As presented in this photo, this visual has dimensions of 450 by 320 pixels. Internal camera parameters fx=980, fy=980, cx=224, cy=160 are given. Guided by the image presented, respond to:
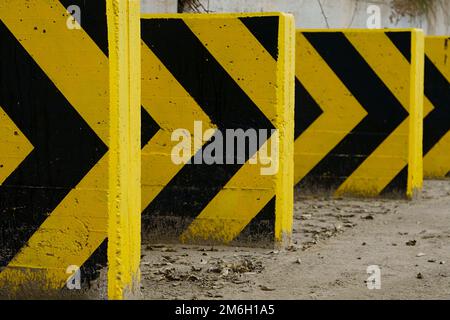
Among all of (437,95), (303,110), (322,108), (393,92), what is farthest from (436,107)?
(303,110)

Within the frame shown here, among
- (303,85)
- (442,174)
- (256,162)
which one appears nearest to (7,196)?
(256,162)

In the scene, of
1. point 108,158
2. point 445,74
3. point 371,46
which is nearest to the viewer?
point 108,158

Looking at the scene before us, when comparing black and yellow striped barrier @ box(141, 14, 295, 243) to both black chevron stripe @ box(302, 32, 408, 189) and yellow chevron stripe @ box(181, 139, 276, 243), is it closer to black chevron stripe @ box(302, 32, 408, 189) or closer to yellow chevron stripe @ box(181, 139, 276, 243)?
yellow chevron stripe @ box(181, 139, 276, 243)

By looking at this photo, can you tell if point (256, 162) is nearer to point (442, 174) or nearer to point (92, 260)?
point (92, 260)

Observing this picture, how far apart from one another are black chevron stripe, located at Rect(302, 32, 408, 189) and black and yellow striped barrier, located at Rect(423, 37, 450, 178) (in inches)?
64.3

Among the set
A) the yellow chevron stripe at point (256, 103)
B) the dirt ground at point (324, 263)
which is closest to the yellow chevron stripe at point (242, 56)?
the yellow chevron stripe at point (256, 103)

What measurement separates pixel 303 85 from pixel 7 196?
14.9 feet

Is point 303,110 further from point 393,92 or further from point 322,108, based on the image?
point 393,92

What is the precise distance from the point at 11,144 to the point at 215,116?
6.69 feet

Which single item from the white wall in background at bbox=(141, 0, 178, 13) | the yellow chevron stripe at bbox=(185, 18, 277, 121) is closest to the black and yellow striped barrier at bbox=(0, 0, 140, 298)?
the yellow chevron stripe at bbox=(185, 18, 277, 121)

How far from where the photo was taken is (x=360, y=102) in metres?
9.00

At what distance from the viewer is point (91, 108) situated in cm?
453

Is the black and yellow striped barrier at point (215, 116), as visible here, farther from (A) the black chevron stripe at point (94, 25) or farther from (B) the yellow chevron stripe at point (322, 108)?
(B) the yellow chevron stripe at point (322, 108)

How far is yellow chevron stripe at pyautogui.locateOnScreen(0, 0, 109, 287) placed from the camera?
14.8ft
